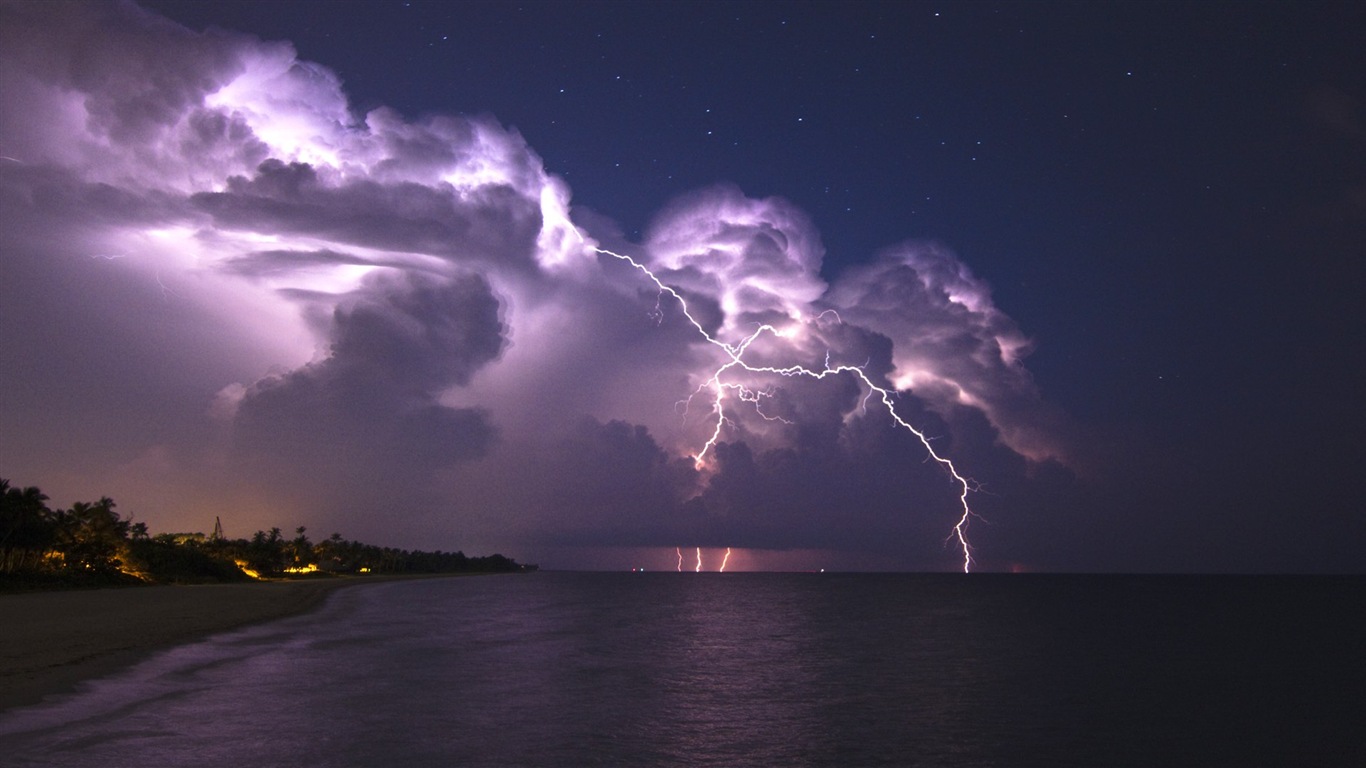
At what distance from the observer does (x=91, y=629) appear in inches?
1176

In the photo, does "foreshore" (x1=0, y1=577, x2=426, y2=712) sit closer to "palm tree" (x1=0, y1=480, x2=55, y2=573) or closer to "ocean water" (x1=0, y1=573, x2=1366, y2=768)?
"ocean water" (x1=0, y1=573, x2=1366, y2=768)

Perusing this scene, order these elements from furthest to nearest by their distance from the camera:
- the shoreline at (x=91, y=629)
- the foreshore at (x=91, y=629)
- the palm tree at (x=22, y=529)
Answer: the palm tree at (x=22, y=529)
the foreshore at (x=91, y=629)
the shoreline at (x=91, y=629)

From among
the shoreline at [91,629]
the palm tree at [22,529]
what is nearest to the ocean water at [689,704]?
the shoreline at [91,629]

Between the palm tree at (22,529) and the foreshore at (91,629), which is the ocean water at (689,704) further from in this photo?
the palm tree at (22,529)

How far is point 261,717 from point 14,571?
2191 inches

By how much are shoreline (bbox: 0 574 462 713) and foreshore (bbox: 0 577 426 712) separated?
0.06ft

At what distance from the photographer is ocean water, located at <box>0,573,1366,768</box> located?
1440cm

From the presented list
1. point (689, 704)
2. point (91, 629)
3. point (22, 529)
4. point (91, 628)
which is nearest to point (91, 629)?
point (91, 629)

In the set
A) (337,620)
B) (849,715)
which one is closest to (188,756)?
(849,715)

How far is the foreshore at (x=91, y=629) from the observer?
19172 millimetres

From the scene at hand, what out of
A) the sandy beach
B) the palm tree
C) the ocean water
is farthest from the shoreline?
the palm tree

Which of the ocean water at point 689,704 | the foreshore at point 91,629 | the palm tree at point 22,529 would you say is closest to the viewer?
the ocean water at point 689,704

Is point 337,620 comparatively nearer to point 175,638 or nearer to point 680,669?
point 175,638

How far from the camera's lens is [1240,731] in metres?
18.8
